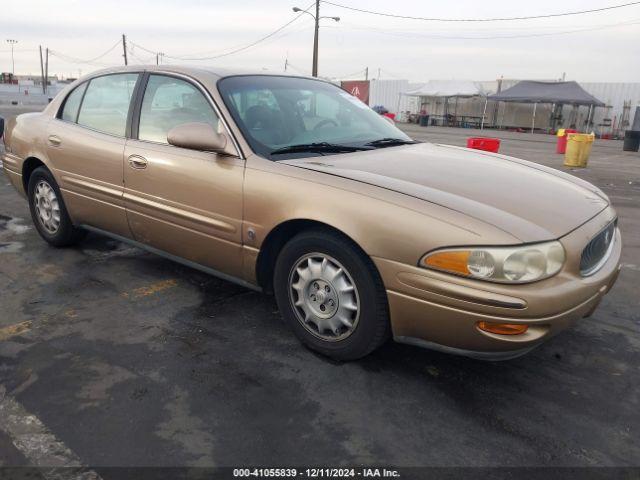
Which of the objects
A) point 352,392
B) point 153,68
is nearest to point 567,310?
point 352,392

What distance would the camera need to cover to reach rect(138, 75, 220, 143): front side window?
132 inches

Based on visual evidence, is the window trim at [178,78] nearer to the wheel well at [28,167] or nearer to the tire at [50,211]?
the tire at [50,211]

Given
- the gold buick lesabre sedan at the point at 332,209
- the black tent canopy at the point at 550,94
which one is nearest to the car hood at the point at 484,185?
the gold buick lesabre sedan at the point at 332,209

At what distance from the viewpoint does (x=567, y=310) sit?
2.38m

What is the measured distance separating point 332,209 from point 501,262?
832mm

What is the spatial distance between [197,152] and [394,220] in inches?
55.7

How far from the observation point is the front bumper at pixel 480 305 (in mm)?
2268

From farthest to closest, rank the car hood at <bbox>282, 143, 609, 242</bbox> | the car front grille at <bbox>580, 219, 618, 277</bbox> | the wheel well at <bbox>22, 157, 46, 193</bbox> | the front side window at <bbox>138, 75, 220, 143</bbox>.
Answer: the wheel well at <bbox>22, 157, 46, 193</bbox> → the front side window at <bbox>138, 75, 220, 143</bbox> → the car front grille at <bbox>580, 219, 618, 277</bbox> → the car hood at <bbox>282, 143, 609, 242</bbox>

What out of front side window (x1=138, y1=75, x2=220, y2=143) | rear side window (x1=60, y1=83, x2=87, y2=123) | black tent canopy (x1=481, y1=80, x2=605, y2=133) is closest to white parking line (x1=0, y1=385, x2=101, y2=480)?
front side window (x1=138, y1=75, x2=220, y2=143)

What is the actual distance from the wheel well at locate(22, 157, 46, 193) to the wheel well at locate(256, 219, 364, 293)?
8.38 feet

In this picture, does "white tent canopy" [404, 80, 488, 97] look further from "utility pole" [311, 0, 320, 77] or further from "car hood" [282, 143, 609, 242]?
"car hood" [282, 143, 609, 242]

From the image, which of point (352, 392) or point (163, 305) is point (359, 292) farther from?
point (163, 305)

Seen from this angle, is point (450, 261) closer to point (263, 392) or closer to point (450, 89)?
point (263, 392)

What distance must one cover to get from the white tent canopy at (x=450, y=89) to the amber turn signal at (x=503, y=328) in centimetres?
3304
